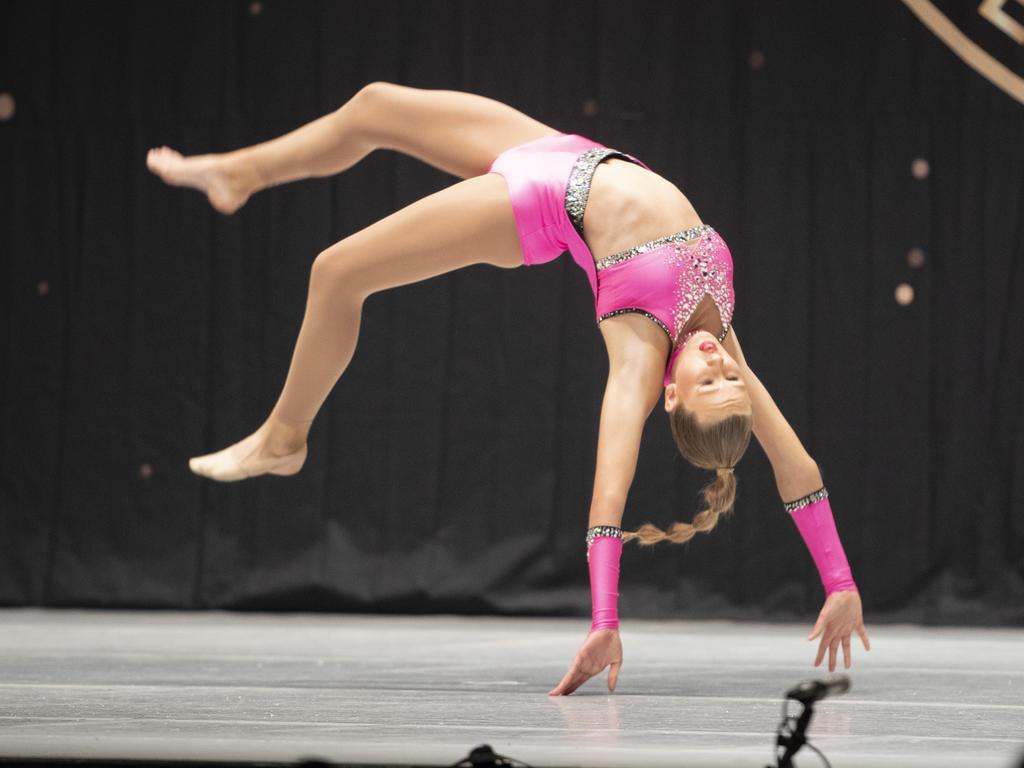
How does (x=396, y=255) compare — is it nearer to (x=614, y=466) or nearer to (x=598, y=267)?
(x=598, y=267)

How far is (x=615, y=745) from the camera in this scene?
1897 millimetres

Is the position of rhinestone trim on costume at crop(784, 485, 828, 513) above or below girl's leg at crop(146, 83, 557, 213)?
below

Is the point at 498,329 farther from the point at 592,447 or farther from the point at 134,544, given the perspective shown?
the point at 134,544

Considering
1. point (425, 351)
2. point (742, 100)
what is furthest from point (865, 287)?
point (425, 351)

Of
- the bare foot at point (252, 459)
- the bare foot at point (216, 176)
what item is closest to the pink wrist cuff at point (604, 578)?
the bare foot at point (252, 459)

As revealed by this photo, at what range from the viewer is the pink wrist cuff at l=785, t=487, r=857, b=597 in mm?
2768

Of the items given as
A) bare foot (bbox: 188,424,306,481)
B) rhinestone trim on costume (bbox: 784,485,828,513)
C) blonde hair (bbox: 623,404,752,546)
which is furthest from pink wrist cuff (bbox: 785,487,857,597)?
bare foot (bbox: 188,424,306,481)

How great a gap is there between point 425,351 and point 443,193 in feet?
6.03

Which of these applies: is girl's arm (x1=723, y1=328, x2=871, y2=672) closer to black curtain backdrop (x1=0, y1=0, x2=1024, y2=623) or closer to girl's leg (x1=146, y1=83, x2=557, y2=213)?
girl's leg (x1=146, y1=83, x2=557, y2=213)

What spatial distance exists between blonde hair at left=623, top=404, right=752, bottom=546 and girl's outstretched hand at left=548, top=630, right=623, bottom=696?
193mm

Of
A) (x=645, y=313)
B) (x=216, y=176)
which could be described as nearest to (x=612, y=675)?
(x=645, y=313)

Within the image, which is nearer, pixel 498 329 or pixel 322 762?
pixel 322 762

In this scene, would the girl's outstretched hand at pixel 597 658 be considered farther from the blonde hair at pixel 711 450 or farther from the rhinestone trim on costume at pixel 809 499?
the rhinestone trim on costume at pixel 809 499

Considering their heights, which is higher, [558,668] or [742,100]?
[742,100]
